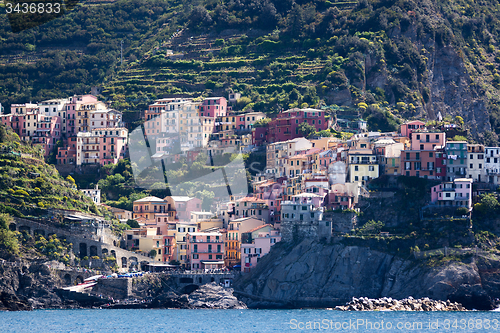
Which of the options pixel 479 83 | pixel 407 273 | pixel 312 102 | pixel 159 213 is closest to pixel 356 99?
pixel 312 102

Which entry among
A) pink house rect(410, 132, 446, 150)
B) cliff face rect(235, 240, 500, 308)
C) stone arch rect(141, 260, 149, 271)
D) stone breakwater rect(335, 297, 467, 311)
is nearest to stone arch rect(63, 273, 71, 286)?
stone arch rect(141, 260, 149, 271)

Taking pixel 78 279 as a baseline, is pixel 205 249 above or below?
above

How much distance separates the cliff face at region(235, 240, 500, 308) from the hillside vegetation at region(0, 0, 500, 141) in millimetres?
34273

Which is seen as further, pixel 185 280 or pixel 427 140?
pixel 427 140

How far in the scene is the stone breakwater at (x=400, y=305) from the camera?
312ft

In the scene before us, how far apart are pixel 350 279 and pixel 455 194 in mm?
13852

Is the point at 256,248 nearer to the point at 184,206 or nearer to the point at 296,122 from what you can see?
the point at 184,206

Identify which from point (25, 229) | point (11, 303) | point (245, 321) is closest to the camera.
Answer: point (245, 321)

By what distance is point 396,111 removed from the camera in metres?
136

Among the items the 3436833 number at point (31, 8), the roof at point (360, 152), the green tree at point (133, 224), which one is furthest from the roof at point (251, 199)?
the 3436833 number at point (31, 8)

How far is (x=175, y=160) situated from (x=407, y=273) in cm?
4216

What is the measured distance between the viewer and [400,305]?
9575 centimetres

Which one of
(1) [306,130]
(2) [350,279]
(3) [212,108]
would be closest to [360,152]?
(1) [306,130]

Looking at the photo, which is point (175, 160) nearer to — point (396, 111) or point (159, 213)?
point (159, 213)
